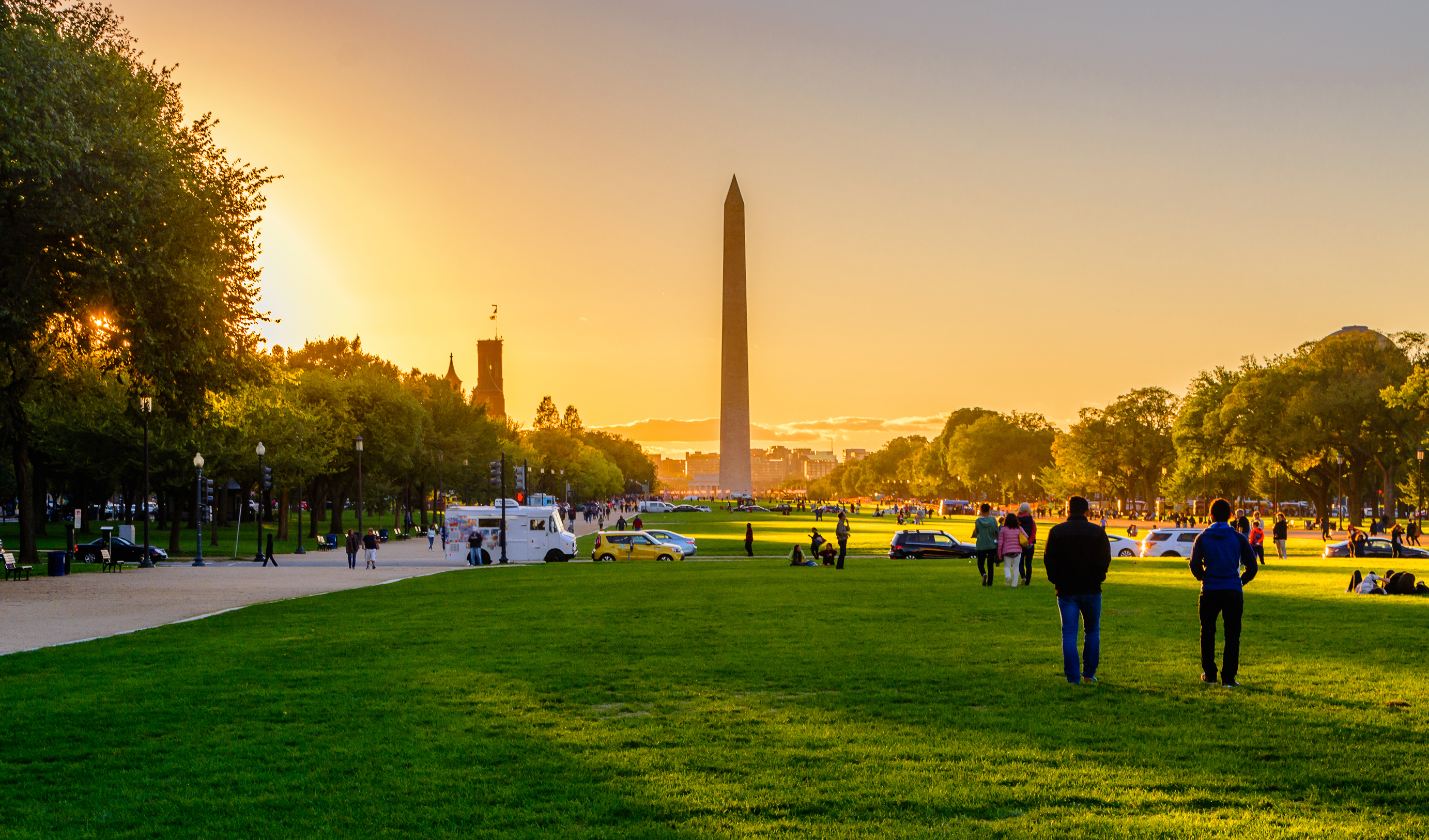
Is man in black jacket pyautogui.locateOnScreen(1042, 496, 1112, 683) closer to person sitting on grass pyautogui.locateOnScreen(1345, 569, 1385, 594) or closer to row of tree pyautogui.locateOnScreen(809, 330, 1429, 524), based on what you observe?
person sitting on grass pyautogui.locateOnScreen(1345, 569, 1385, 594)

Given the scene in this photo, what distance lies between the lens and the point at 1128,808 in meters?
7.57

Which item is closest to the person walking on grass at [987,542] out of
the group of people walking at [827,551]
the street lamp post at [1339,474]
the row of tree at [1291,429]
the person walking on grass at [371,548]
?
the group of people walking at [827,551]

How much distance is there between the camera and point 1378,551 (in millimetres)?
46625

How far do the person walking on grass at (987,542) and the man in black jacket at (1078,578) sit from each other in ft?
50.2

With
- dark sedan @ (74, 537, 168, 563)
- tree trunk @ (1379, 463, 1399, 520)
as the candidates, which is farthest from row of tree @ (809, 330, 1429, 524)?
dark sedan @ (74, 537, 168, 563)

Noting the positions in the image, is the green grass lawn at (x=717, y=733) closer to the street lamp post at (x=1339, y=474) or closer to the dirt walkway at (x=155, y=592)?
the dirt walkway at (x=155, y=592)

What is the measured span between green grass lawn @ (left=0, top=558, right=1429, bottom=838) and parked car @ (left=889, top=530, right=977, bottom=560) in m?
26.5

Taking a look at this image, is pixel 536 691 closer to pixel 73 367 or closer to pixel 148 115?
pixel 148 115

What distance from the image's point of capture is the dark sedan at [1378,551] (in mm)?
45688

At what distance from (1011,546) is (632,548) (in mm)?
22347

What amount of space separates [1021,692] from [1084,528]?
1979 mm

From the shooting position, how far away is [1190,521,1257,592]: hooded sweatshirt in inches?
488

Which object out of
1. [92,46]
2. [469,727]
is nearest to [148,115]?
[92,46]

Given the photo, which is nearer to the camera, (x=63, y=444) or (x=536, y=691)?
(x=536, y=691)
